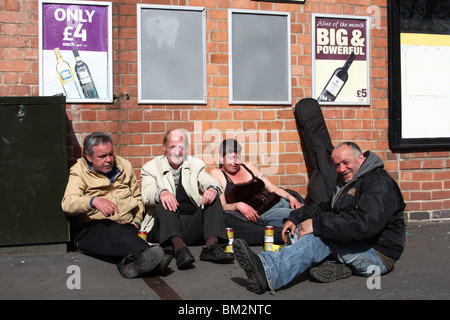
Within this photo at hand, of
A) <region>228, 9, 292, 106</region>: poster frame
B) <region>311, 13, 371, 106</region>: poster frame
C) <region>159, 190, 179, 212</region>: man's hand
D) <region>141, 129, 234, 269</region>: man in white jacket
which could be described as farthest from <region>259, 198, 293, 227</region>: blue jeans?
<region>311, 13, 371, 106</region>: poster frame

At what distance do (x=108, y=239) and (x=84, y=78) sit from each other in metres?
2.17

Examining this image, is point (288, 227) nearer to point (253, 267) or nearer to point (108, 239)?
point (253, 267)

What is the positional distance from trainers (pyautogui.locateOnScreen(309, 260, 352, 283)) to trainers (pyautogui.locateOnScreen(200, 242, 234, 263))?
2.81ft

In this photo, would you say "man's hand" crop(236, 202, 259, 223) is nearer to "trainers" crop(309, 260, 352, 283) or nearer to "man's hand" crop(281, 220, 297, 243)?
"man's hand" crop(281, 220, 297, 243)

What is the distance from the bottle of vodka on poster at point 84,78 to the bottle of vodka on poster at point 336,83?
2.84 metres

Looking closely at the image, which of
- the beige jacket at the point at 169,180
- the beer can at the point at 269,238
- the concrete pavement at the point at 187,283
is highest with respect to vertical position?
the beige jacket at the point at 169,180

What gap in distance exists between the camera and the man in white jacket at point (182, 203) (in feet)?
15.1

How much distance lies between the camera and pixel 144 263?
4.00 metres

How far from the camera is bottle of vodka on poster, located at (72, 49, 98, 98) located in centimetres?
580

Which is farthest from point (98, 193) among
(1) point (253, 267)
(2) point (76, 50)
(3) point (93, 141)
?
(1) point (253, 267)

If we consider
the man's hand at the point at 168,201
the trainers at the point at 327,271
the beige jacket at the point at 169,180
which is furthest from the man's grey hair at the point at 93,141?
the trainers at the point at 327,271

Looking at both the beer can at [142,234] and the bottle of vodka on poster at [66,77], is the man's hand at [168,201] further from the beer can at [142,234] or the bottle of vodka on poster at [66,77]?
the bottle of vodka on poster at [66,77]
